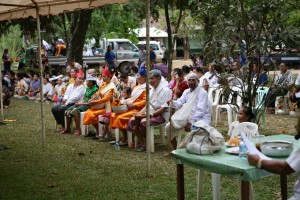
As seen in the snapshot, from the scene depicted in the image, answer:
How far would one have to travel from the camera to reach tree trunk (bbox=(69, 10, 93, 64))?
19.9 meters

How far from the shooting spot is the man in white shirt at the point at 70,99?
11.1m

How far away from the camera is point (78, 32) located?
20.0 meters

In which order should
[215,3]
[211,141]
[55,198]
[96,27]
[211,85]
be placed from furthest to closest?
[96,27] < [211,85] < [215,3] < [55,198] < [211,141]

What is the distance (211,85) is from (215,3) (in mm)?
4167

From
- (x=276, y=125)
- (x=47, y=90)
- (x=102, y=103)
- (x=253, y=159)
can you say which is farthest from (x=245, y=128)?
(x=47, y=90)

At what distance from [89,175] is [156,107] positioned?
2.08 metres

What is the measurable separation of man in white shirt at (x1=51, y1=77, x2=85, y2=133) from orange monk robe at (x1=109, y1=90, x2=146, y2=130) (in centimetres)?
188

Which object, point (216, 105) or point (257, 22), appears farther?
point (216, 105)

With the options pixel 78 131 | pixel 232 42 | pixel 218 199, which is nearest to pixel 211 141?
pixel 218 199

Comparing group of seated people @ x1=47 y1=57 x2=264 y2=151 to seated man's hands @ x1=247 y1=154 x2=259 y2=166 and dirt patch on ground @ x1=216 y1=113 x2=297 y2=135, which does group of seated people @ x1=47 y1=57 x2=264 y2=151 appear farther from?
seated man's hands @ x1=247 y1=154 x2=259 y2=166

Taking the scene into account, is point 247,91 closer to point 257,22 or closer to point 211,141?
point 257,22

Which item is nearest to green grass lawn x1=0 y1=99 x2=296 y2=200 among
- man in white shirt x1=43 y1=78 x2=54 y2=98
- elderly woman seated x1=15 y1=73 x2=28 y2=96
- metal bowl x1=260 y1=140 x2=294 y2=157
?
metal bowl x1=260 y1=140 x2=294 y2=157

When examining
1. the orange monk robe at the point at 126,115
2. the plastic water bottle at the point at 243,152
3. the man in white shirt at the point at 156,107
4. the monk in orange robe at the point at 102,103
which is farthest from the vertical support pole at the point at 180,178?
the monk in orange robe at the point at 102,103

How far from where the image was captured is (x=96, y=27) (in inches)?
1372
